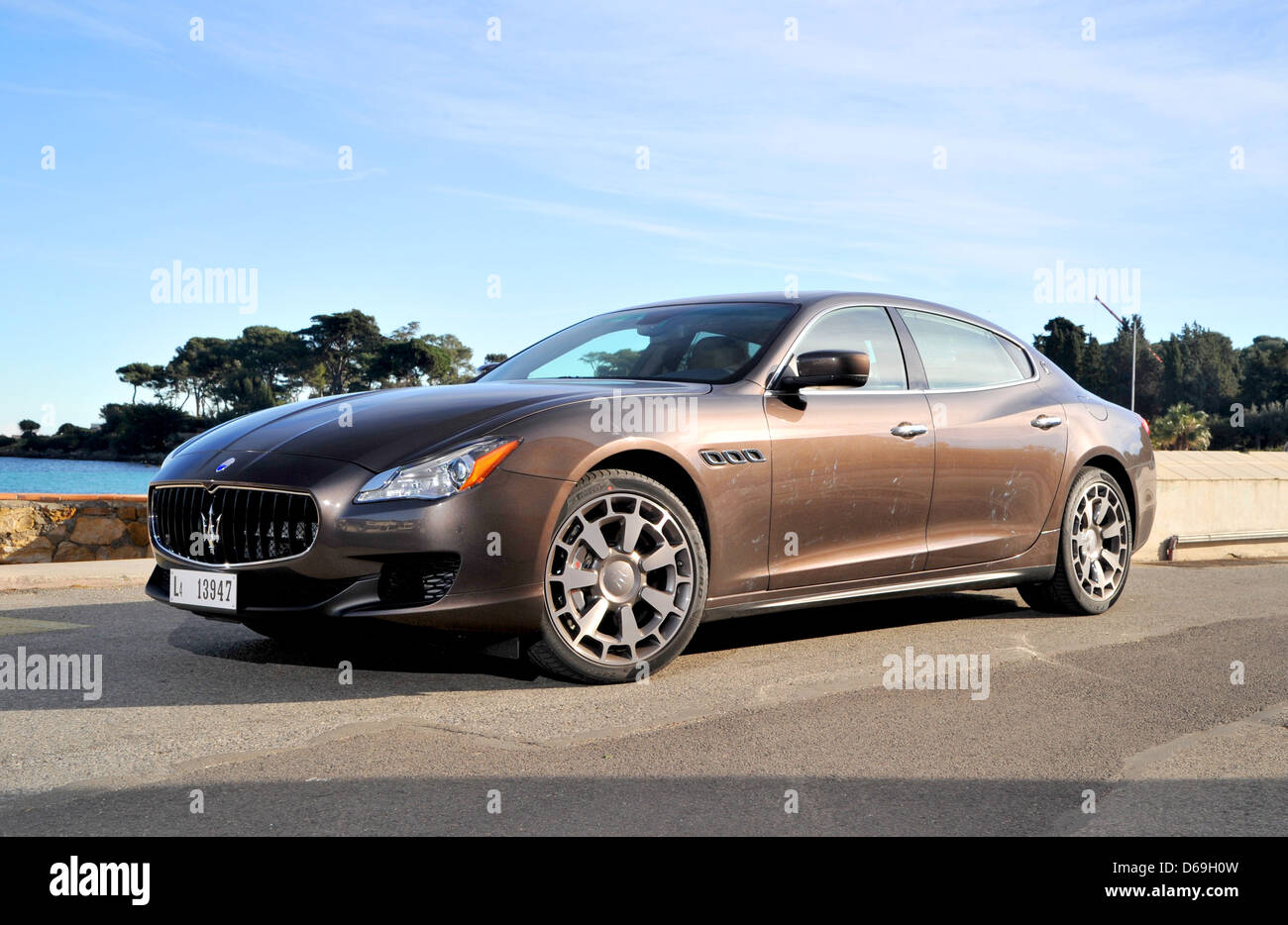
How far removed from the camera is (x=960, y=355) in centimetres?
631

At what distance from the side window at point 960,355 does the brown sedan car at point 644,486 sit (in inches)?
0.6

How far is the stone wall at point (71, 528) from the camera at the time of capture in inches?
422

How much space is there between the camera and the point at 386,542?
166 inches

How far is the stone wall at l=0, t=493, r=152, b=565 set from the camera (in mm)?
10711

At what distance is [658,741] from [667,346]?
2295 millimetres

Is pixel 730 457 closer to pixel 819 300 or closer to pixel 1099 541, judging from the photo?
pixel 819 300

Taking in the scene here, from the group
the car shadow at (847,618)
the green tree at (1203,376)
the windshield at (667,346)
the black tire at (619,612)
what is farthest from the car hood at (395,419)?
the green tree at (1203,376)

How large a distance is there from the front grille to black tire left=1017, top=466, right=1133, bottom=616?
4.24 metres

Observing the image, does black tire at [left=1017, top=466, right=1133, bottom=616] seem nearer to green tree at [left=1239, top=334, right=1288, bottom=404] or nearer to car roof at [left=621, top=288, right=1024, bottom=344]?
car roof at [left=621, top=288, right=1024, bottom=344]

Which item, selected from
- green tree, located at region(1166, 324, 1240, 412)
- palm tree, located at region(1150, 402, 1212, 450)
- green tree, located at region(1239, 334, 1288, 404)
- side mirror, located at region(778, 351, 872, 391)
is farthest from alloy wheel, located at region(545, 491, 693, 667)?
green tree, located at region(1166, 324, 1240, 412)

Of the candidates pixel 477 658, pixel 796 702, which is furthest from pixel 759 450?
pixel 477 658

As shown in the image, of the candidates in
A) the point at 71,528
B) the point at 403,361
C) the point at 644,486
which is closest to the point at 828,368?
the point at 644,486

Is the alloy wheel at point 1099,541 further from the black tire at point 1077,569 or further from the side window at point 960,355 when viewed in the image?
the side window at point 960,355
